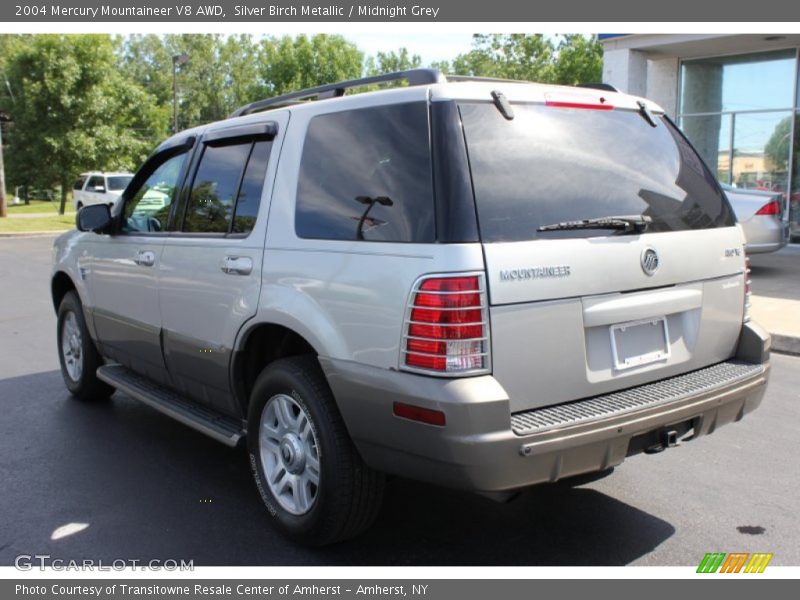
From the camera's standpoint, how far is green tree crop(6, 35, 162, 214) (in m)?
31.9

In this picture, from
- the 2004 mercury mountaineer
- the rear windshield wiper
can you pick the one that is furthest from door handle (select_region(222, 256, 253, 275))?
the rear windshield wiper

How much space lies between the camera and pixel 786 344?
791 centimetres

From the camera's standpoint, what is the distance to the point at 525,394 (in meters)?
3.10

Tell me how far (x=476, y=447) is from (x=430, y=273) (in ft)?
2.19

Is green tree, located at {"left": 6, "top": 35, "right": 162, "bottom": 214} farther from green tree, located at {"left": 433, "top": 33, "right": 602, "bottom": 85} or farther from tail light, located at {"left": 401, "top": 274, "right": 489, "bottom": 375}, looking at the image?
tail light, located at {"left": 401, "top": 274, "right": 489, "bottom": 375}

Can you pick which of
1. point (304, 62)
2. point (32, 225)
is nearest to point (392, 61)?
point (304, 62)

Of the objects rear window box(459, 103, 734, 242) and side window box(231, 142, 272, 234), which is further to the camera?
side window box(231, 142, 272, 234)

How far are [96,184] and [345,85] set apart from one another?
30.5 m

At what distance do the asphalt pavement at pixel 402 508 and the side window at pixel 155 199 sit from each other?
1423mm

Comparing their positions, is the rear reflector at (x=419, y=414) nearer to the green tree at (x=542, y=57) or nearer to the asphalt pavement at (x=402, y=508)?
the asphalt pavement at (x=402, y=508)

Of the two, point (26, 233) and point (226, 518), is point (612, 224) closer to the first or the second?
point (226, 518)

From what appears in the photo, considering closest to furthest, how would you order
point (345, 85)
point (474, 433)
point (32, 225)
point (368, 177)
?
point (474, 433), point (368, 177), point (345, 85), point (32, 225)

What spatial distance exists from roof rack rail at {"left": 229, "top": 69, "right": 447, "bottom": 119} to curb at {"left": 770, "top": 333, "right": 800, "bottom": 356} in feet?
19.0

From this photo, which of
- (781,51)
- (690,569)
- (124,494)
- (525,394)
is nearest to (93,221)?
(124,494)
